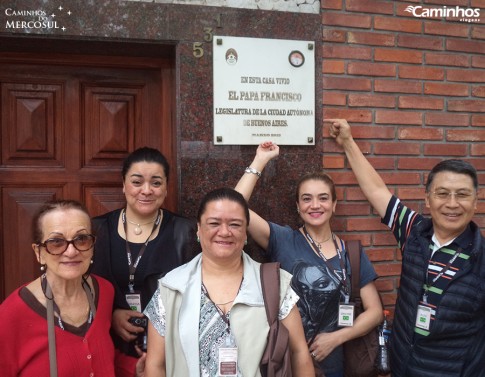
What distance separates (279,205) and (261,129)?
519 mm

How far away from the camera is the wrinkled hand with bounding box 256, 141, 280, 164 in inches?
115

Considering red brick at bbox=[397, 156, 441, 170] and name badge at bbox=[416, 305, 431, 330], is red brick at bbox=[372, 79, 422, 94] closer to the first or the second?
red brick at bbox=[397, 156, 441, 170]

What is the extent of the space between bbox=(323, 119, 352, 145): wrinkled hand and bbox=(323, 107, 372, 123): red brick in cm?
5

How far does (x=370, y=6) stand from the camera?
3162mm

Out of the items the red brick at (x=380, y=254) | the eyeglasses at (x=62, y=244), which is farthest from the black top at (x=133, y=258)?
the red brick at (x=380, y=254)

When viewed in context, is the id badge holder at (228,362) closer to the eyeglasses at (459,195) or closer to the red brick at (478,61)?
the eyeglasses at (459,195)

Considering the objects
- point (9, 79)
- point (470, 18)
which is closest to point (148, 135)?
point (9, 79)

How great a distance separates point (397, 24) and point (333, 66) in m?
0.56

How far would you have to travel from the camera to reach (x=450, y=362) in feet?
7.70

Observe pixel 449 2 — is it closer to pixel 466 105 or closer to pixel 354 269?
pixel 466 105

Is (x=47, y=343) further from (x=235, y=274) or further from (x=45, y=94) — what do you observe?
(x=45, y=94)

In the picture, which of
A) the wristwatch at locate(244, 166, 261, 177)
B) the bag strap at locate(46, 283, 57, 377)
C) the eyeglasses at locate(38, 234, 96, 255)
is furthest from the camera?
the wristwatch at locate(244, 166, 261, 177)

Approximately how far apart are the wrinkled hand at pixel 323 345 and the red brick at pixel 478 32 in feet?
7.83

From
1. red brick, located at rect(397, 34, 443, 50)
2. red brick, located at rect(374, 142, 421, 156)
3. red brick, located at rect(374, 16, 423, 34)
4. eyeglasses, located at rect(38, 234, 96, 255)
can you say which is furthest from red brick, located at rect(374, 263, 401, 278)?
eyeglasses, located at rect(38, 234, 96, 255)
